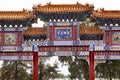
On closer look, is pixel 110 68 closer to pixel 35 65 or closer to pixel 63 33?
pixel 63 33

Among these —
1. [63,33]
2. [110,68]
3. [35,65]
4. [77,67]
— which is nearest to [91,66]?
[63,33]

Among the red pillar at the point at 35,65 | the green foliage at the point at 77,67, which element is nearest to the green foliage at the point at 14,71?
the green foliage at the point at 77,67

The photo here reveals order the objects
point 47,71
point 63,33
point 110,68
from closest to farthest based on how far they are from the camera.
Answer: point 63,33 → point 110,68 → point 47,71

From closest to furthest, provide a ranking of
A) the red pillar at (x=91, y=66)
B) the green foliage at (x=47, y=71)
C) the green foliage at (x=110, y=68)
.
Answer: the red pillar at (x=91, y=66) → the green foliage at (x=110, y=68) → the green foliage at (x=47, y=71)

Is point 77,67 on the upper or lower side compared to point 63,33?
lower

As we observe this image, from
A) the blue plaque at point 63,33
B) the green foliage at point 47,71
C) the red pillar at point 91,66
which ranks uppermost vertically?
the blue plaque at point 63,33

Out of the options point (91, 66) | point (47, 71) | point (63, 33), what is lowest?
point (47, 71)

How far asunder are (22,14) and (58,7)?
77.4 inches

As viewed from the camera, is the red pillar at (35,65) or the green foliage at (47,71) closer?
the red pillar at (35,65)

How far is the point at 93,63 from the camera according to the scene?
19.8 metres

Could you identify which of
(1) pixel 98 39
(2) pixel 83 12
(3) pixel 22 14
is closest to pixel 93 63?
(1) pixel 98 39

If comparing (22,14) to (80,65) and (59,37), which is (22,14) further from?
(80,65)

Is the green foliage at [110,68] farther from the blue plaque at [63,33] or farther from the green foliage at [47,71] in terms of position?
the blue plaque at [63,33]

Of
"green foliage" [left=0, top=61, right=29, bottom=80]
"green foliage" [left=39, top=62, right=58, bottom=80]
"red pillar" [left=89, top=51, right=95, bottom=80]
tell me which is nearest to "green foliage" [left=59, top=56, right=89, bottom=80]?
"green foliage" [left=39, top=62, right=58, bottom=80]
